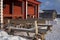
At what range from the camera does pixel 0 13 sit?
44.3ft

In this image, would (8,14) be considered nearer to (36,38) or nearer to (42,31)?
(42,31)

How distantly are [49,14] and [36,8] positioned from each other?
59.3m

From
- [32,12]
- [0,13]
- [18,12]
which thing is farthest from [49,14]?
[0,13]

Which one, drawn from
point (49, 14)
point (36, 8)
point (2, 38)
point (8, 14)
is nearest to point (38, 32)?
point (2, 38)

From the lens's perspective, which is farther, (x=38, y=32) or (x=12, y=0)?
(x=12, y=0)

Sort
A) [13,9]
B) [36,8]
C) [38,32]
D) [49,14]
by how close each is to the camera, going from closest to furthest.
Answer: [38,32] < [13,9] < [36,8] < [49,14]

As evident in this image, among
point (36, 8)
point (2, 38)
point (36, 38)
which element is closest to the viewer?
point (2, 38)

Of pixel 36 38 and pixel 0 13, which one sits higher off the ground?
pixel 0 13

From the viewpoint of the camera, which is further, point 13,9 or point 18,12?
point 18,12

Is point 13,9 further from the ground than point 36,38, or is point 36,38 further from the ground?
point 13,9

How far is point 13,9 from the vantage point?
19078 mm

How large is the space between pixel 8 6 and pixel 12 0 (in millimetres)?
818

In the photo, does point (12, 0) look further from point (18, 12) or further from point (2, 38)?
point (2, 38)

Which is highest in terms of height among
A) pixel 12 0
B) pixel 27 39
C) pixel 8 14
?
pixel 12 0
